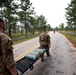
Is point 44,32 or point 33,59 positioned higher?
point 44,32

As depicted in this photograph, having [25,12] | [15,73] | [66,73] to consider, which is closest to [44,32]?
[66,73]

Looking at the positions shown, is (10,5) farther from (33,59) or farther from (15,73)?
(15,73)

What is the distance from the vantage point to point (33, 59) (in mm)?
6621

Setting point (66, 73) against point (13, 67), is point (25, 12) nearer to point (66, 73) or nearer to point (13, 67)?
point (66, 73)

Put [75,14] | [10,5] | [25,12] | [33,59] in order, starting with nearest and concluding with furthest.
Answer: [33,59], [10,5], [25,12], [75,14]

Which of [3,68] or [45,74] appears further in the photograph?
[45,74]

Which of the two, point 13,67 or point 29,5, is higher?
point 29,5

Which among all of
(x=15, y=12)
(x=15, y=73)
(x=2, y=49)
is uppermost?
(x=15, y=12)

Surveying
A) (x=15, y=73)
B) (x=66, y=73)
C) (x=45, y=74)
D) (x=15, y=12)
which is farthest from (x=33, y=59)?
(x=15, y=12)

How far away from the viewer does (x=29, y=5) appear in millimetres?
48656

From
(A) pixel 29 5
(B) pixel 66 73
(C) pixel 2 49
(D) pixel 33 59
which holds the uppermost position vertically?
(A) pixel 29 5

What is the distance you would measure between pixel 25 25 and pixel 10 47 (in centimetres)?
4795

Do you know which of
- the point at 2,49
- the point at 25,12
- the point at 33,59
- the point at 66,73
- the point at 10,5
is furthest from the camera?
the point at 25,12

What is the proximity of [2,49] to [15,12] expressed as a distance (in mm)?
33268
